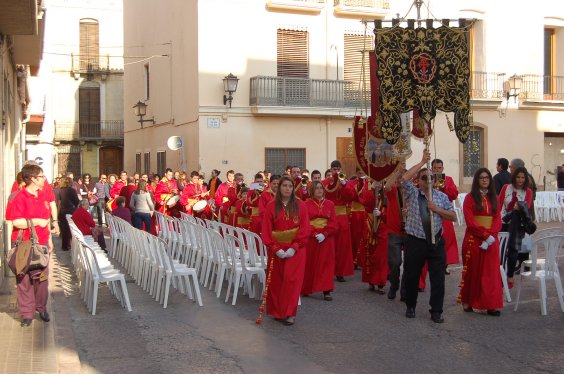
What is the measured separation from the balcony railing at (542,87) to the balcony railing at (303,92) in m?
6.23

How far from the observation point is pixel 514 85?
25.5m

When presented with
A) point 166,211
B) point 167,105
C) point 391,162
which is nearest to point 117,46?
point 167,105

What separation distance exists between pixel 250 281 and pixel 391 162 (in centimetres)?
276

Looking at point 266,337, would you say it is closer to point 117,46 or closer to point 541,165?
point 541,165

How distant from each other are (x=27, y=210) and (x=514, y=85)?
20.7 meters

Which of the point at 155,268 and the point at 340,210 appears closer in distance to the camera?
the point at 155,268

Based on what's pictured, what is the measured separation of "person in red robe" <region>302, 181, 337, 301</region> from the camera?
9.91 metres

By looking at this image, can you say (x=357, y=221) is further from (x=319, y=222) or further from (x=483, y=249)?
(x=483, y=249)

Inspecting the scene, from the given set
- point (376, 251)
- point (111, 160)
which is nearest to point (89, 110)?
point (111, 160)

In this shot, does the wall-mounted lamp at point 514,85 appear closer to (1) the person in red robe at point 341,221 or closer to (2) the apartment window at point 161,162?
(2) the apartment window at point 161,162

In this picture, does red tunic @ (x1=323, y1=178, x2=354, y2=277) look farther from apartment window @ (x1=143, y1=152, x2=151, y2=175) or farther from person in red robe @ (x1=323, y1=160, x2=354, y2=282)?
apartment window @ (x1=143, y1=152, x2=151, y2=175)

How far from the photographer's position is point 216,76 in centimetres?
2289

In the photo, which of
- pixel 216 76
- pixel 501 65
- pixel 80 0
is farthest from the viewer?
pixel 80 0

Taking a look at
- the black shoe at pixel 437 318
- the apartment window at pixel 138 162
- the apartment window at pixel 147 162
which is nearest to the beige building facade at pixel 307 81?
the apartment window at pixel 147 162
